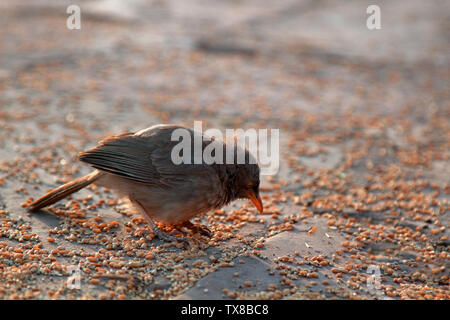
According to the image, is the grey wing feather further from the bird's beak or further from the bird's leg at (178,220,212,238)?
the bird's beak

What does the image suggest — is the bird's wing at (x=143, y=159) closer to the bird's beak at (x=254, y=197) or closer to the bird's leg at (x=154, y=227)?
the bird's leg at (x=154, y=227)

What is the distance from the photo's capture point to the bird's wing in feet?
15.7

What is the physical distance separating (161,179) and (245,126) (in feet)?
13.3

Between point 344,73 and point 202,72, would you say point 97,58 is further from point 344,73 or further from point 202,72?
point 344,73

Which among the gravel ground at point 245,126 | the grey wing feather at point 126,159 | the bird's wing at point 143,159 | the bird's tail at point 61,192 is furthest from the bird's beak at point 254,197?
the bird's tail at point 61,192

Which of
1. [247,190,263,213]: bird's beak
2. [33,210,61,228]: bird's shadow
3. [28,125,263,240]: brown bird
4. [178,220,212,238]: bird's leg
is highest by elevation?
[28,125,263,240]: brown bird

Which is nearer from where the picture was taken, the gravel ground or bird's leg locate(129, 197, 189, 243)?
the gravel ground

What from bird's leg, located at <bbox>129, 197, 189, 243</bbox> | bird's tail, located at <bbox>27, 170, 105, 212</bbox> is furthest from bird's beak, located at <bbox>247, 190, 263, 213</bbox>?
bird's tail, located at <bbox>27, 170, 105, 212</bbox>

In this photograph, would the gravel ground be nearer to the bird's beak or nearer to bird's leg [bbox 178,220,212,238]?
bird's leg [bbox 178,220,212,238]

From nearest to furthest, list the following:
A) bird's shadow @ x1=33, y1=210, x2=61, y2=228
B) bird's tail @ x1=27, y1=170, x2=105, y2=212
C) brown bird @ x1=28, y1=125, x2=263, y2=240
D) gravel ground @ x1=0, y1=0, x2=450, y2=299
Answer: gravel ground @ x1=0, y1=0, x2=450, y2=299
brown bird @ x1=28, y1=125, x2=263, y2=240
bird's shadow @ x1=33, y1=210, x2=61, y2=228
bird's tail @ x1=27, y1=170, x2=105, y2=212

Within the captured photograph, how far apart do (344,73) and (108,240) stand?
8477mm

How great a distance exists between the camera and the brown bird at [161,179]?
15.5 feet

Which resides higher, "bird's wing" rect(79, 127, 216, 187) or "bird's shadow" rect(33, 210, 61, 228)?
"bird's wing" rect(79, 127, 216, 187)

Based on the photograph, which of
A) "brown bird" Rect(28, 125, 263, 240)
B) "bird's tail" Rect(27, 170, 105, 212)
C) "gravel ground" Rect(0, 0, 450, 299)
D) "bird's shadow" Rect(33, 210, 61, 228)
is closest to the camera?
"gravel ground" Rect(0, 0, 450, 299)
